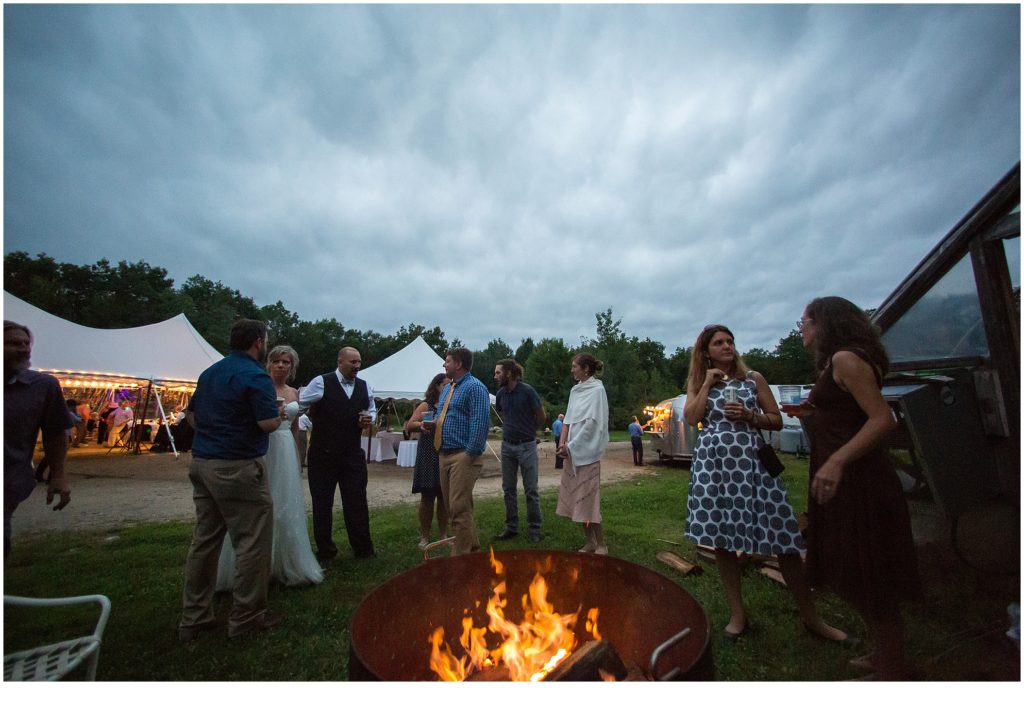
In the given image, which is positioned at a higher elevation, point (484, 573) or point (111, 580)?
point (484, 573)

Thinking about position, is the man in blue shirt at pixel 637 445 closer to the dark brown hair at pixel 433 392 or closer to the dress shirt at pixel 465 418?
the dark brown hair at pixel 433 392

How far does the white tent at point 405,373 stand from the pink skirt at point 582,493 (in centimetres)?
801

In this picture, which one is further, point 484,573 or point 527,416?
point 527,416

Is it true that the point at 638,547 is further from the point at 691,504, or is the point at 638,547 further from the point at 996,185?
the point at 996,185

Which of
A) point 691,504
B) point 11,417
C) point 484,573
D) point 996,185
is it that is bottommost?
point 484,573

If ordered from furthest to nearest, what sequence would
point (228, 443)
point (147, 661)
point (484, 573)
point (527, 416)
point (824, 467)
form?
point (527, 416) < point (228, 443) < point (147, 661) < point (484, 573) < point (824, 467)

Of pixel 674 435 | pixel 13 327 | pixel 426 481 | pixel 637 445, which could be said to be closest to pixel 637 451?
pixel 637 445

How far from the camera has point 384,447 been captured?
1170 cm

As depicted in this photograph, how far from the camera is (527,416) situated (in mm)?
4875

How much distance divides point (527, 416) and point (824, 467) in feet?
10.7

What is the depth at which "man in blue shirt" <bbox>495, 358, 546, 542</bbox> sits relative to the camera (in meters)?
4.77

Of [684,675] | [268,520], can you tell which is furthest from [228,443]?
[684,675]

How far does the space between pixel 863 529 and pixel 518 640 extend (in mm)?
1604

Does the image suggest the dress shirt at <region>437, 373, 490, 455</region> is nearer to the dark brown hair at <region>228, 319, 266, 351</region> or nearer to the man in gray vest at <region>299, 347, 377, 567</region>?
the man in gray vest at <region>299, 347, 377, 567</region>
